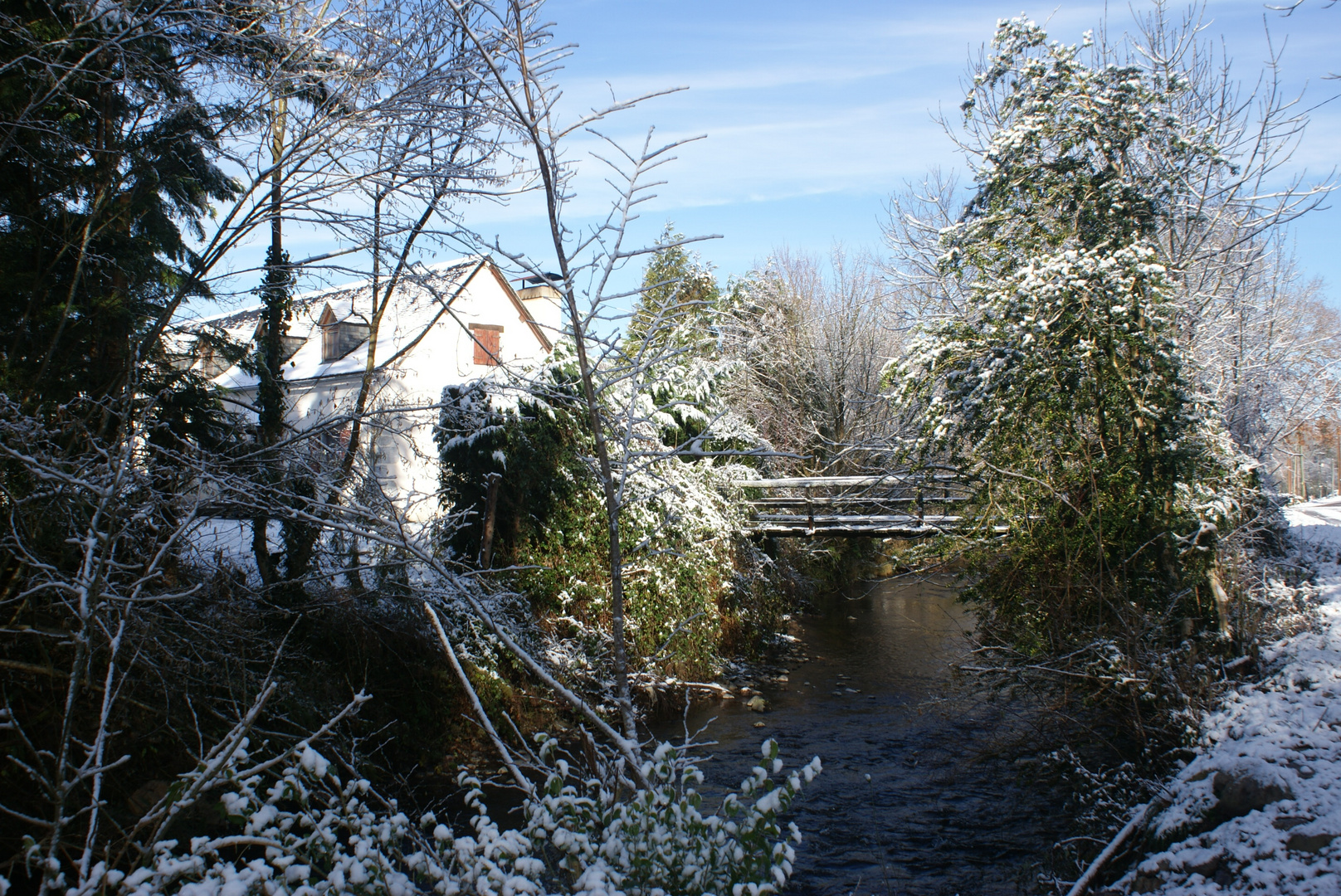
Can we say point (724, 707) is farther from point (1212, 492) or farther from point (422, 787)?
point (1212, 492)

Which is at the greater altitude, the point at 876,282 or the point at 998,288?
the point at 876,282

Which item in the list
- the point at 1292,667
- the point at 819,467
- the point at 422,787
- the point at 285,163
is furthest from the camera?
the point at 819,467

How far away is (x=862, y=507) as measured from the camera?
15.5 meters

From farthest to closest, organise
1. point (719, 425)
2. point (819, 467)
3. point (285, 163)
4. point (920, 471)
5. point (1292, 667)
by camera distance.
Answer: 1. point (819, 467)
2. point (719, 425)
3. point (920, 471)
4. point (285, 163)
5. point (1292, 667)

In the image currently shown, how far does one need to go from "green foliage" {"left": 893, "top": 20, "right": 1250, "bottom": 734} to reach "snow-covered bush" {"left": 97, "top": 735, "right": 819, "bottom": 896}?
502 cm

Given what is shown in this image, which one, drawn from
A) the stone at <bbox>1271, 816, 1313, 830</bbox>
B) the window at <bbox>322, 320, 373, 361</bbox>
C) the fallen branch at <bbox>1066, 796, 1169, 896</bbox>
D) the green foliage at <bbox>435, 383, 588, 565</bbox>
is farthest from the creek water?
the window at <bbox>322, 320, 373, 361</bbox>

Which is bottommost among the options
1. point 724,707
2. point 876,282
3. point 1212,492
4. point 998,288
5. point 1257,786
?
point 724,707

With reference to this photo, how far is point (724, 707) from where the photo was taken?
1103cm

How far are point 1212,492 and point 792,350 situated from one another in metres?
15.7

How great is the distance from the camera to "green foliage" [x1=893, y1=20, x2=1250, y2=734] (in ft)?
25.9

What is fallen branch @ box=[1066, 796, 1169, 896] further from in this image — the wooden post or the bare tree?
the bare tree

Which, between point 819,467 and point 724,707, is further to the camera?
point 819,467

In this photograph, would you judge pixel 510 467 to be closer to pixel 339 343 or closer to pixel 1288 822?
pixel 1288 822

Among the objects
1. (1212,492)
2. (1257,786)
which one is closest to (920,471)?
(1212,492)
